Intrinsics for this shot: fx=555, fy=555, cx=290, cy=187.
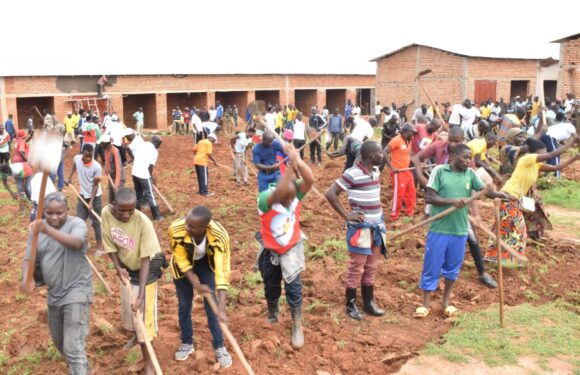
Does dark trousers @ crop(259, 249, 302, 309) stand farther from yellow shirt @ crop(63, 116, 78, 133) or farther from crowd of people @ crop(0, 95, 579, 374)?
yellow shirt @ crop(63, 116, 78, 133)

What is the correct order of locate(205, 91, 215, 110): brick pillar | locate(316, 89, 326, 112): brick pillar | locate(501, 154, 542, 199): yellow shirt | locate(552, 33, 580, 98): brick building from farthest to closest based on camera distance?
locate(316, 89, 326, 112): brick pillar < locate(205, 91, 215, 110): brick pillar < locate(552, 33, 580, 98): brick building < locate(501, 154, 542, 199): yellow shirt

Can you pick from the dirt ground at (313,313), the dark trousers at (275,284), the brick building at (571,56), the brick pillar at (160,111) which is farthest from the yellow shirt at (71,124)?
the brick building at (571,56)

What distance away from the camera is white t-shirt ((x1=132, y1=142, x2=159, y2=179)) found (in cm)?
905

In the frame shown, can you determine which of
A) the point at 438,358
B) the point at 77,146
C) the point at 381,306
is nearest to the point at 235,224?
the point at 381,306

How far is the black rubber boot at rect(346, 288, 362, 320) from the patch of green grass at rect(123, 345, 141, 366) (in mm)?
1974

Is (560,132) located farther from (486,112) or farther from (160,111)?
(160,111)

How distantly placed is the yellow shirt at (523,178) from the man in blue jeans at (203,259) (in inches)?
148

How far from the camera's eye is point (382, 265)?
690cm

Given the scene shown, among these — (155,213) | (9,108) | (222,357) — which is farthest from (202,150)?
(9,108)

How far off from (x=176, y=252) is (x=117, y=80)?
22332 millimetres

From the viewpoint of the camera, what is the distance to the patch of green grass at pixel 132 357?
452 centimetres

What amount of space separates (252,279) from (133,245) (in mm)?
2490

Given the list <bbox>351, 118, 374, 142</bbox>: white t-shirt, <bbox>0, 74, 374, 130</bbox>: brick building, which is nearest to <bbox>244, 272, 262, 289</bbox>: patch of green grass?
<bbox>351, 118, 374, 142</bbox>: white t-shirt

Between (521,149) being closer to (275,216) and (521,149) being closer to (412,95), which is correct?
(275,216)
